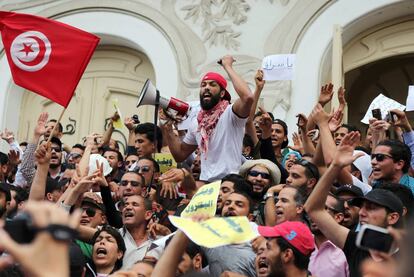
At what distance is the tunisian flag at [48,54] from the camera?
23.3 ft

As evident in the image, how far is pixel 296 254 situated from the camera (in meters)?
3.85

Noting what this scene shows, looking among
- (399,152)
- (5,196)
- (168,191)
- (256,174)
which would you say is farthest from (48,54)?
(399,152)

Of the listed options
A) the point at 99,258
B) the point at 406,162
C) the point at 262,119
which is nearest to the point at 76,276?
the point at 99,258

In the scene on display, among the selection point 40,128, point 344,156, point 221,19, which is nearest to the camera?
point 344,156

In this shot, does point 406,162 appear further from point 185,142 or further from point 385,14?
point 385,14

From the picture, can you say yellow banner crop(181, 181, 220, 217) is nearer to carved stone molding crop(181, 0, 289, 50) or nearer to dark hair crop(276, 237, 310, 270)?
dark hair crop(276, 237, 310, 270)

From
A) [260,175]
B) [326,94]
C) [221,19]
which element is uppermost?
[221,19]

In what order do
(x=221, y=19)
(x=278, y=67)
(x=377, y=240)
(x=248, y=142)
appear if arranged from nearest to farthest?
(x=377, y=240)
(x=248, y=142)
(x=278, y=67)
(x=221, y=19)

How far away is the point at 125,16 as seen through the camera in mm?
11203

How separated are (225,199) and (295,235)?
50.7 inches

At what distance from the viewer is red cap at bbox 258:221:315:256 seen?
3874mm

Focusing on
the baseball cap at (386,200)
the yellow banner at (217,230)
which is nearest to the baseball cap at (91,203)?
the baseball cap at (386,200)

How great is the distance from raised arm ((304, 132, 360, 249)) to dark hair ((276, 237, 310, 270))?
1.17ft

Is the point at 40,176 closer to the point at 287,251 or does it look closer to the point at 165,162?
the point at 165,162
